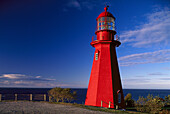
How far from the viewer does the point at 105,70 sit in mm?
21969

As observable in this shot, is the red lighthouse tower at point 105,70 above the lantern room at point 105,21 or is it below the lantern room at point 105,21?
below

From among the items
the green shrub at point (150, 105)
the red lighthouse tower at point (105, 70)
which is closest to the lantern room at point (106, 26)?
the red lighthouse tower at point (105, 70)

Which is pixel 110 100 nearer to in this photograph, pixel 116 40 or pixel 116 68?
pixel 116 68

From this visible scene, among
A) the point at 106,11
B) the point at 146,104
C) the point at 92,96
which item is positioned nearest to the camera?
the point at 146,104

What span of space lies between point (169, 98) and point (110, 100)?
13.7 metres

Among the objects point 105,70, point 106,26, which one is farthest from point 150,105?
point 106,26

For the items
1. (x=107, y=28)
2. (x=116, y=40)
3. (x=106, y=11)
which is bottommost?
(x=116, y=40)

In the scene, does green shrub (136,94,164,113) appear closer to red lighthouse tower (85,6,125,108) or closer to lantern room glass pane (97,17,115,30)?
red lighthouse tower (85,6,125,108)

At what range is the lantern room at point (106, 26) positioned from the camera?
22891 millimetres

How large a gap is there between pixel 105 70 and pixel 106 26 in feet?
20.5

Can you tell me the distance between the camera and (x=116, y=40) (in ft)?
76.3

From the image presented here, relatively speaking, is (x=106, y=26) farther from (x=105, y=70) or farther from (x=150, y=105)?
(x=150, y=105)

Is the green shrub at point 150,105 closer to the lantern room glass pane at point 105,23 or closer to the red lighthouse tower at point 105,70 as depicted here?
the red lighthouse tower at point 105,70

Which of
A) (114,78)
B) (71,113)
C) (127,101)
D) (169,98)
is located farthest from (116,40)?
(169,98)
